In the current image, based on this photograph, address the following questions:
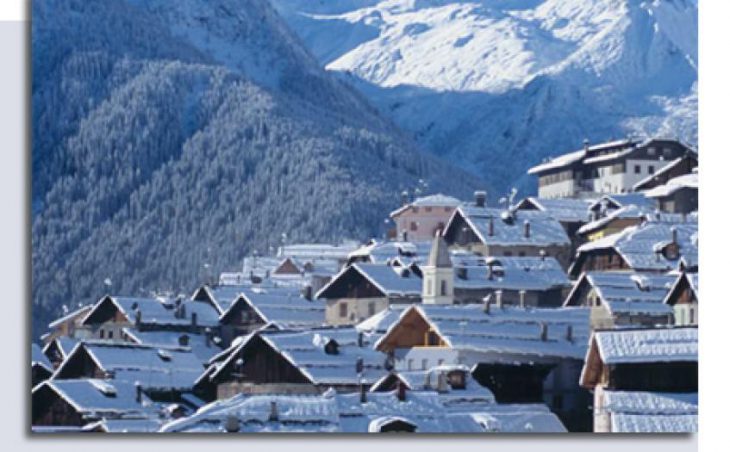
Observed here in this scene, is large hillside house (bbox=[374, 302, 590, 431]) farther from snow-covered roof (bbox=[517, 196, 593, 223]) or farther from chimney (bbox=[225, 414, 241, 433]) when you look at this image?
snow-covered roof (bbox=[517, 196, 593, 223])

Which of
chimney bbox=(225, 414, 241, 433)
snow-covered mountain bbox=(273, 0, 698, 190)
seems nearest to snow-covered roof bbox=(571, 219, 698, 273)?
snow-covered mountain bbox=(273, 0, 698, 190)

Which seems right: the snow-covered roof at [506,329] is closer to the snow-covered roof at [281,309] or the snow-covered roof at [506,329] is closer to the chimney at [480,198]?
the snow-covered roof at [281,309]

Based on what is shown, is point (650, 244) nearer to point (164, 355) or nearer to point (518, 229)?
point (518, 229)

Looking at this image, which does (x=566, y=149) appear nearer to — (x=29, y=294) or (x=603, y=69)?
(x=603, y=69)

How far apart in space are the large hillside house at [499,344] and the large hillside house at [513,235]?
563 centimetres

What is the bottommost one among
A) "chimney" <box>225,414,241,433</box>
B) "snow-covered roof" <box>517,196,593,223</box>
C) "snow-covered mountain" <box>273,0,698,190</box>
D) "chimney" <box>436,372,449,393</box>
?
"chimney" <box>225,414,241,433</box>

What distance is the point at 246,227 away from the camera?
77.9 feet

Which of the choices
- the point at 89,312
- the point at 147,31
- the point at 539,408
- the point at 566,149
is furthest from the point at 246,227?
the point at 147,31

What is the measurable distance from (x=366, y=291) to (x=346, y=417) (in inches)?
438

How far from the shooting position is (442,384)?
72.9 feet

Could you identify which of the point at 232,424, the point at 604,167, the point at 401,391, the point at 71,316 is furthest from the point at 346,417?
the point at 604,167

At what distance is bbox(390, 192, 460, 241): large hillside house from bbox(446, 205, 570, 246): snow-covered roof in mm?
772

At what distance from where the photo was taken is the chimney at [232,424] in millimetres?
18375

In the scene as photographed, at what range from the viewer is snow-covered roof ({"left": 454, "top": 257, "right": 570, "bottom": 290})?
29547 mm
